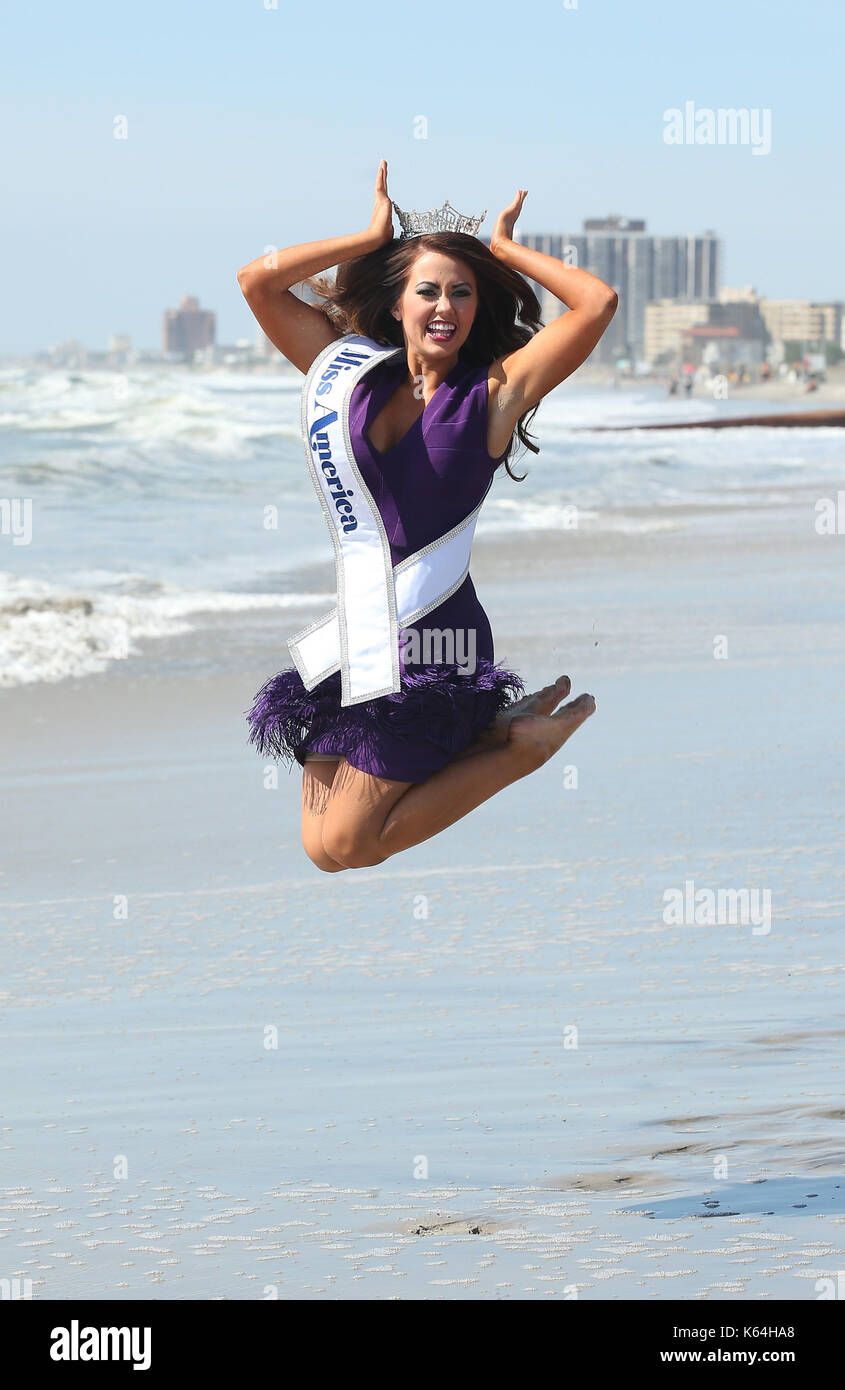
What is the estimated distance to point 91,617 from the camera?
1443cm

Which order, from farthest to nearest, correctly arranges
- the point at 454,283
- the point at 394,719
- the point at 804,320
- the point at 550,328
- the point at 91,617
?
the point at 804,320
the point at 91,617
the point at 394,719
the point at 454,283
the point at 550,328

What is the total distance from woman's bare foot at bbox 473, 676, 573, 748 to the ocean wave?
24.7ft

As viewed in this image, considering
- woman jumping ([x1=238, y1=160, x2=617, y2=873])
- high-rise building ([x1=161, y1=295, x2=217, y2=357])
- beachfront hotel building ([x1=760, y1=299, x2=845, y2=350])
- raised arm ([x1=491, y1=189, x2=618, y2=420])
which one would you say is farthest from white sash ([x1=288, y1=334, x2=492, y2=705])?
beachfront hotel building ([x1=760, y1=299, x2=845, y2=350])

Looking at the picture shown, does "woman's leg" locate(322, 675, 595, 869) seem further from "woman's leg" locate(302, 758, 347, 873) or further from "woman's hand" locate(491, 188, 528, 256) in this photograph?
"woman's hand" locate(491, 188, 528, 256)

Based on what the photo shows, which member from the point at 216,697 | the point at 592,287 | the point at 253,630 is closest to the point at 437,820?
the point at 592,287

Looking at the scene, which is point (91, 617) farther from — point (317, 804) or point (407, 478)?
point (407, 478)

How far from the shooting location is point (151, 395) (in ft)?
136

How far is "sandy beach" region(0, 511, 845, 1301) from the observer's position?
4305 mm

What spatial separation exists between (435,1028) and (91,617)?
30.0 ft

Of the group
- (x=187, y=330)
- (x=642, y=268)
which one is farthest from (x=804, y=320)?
(x=187, y=330)

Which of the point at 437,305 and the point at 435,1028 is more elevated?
the point at 437,305

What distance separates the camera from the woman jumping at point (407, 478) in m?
4.47

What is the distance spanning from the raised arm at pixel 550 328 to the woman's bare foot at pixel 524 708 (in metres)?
0.70

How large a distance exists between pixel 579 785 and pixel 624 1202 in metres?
4.23
